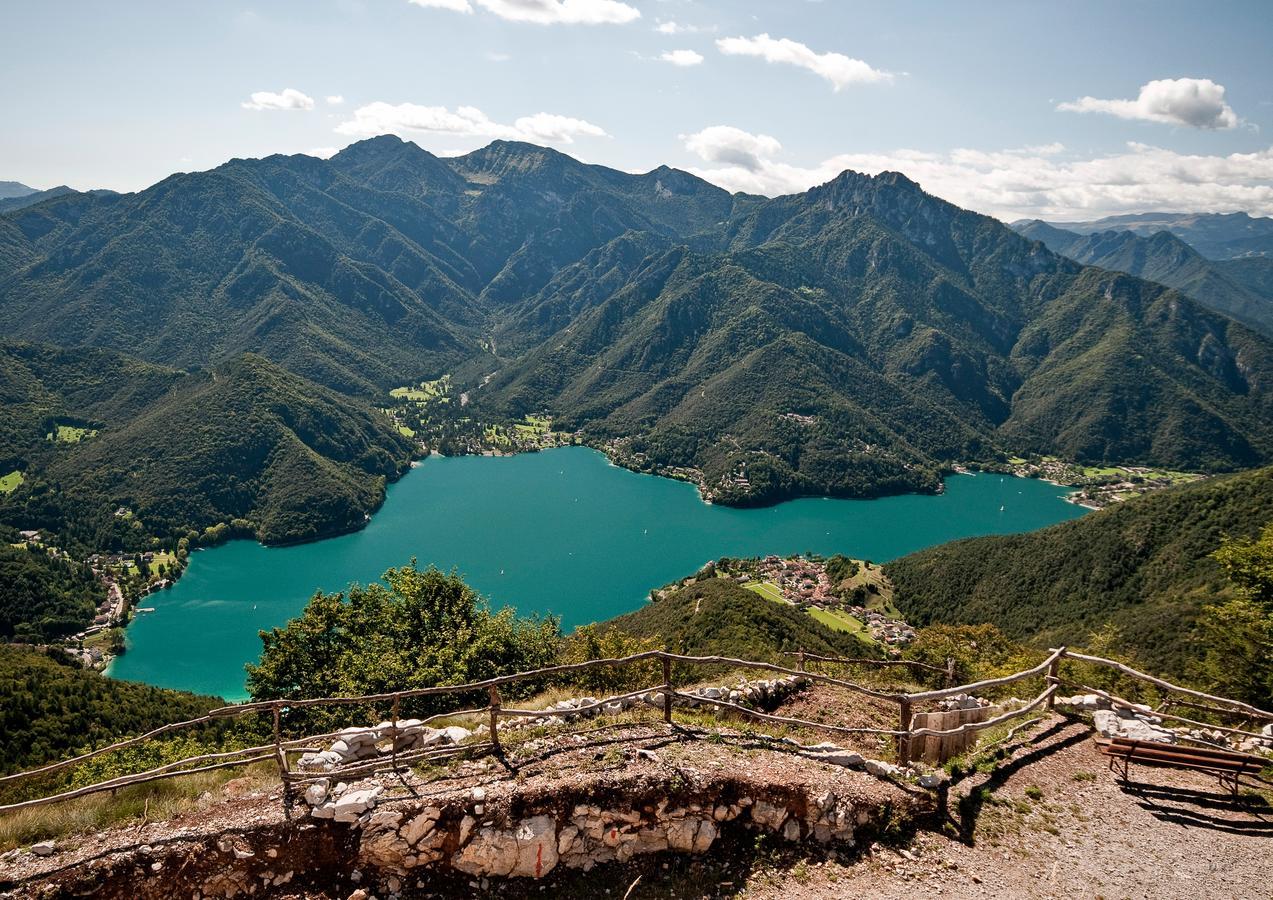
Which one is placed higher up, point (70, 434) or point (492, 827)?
point (492, 827)

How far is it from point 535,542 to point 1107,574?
8499 cm

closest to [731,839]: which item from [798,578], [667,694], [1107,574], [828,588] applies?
[667,694]

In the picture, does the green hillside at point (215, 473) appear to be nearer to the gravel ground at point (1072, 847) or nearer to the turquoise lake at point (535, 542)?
the turquoise lake at point (535, 542)

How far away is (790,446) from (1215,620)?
157 meters

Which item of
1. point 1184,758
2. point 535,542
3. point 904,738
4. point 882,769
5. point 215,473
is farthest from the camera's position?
point 215,473

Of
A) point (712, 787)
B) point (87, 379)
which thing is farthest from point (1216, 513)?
point (87, 379)

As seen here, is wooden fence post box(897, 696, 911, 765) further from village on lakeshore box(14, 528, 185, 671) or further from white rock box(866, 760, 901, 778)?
village on lakeshore box(14, 528, 185, 671)

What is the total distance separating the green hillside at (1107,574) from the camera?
53.2m

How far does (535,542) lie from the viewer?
11738 centimetres

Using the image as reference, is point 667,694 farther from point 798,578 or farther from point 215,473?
point 215,473

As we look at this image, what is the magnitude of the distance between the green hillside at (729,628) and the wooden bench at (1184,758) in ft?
79.4

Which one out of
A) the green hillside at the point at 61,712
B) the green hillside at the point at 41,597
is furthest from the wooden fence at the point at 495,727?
the green hillside at the point at 41,597

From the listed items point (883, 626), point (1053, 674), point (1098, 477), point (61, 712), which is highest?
point (1053, 674)

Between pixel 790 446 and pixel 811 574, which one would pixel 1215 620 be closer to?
pixel 811 574
